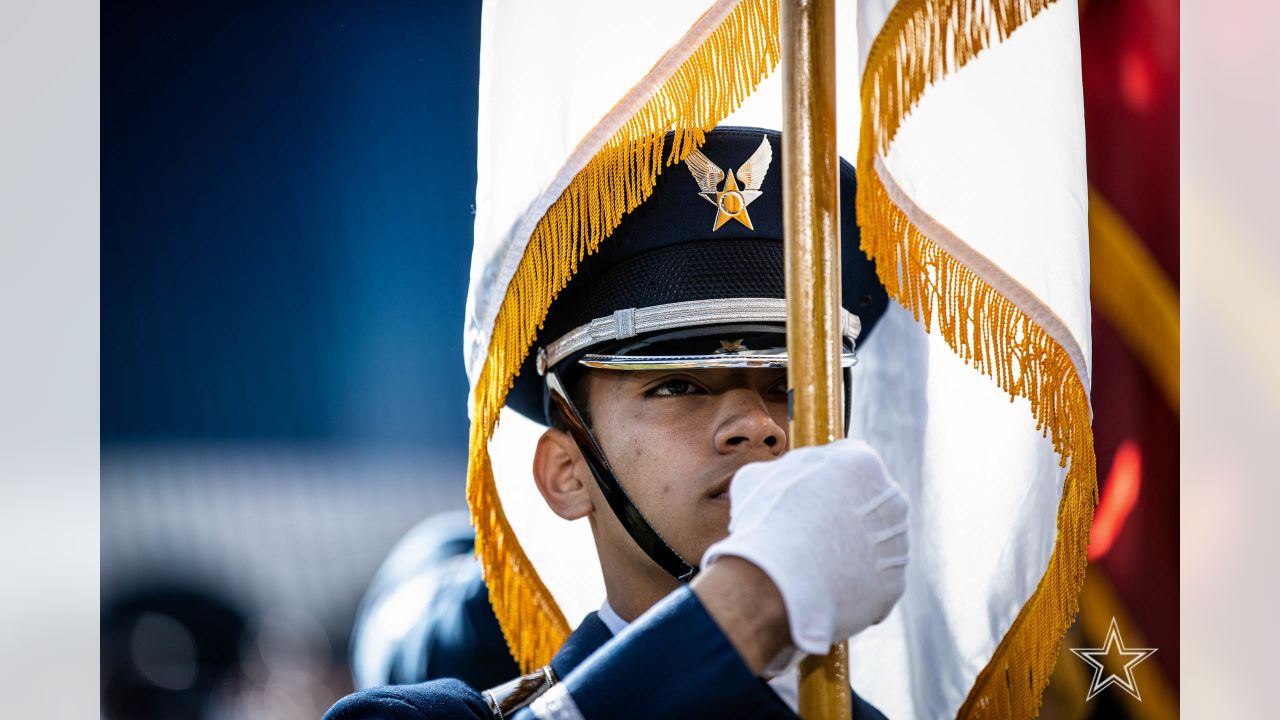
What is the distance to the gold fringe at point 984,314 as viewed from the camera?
942 millimetres

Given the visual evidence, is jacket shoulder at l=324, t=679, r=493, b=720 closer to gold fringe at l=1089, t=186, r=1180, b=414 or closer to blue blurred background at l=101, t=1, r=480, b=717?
blue blurred background at l=101, t=1, r=480, b=717

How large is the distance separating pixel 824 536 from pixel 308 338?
1191 mm

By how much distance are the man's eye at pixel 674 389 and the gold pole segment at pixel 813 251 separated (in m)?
0.29

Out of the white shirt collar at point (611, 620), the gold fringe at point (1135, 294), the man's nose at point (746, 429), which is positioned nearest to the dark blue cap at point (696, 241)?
the man's nose at point (746, 429)

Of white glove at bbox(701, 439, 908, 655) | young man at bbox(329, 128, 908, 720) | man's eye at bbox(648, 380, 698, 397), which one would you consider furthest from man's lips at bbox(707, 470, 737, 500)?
white glove at bbox(701, 439, 908, 655)

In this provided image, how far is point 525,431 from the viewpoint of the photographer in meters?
1.38

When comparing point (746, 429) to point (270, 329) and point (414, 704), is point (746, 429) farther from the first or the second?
point (270, 329)

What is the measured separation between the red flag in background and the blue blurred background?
1045 millimetres

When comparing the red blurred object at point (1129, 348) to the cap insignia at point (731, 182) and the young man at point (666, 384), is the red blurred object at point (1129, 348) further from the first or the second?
the cap insignia at point (731, 182)

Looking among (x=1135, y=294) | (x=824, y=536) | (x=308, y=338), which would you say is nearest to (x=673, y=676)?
(x=824, y=536)

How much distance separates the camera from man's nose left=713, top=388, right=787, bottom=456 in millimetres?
1099

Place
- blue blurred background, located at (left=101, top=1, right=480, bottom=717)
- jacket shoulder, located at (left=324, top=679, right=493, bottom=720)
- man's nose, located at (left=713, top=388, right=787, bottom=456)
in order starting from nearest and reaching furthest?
1. jacket shoulder, located at (left=324, top=679, right=493, bottom=720)
2. man's nose, located at (left=713, top=388, right=787, bottom=456)
3. blue blurred background, located at (left=101, top=1, right=480, bottom=717)
